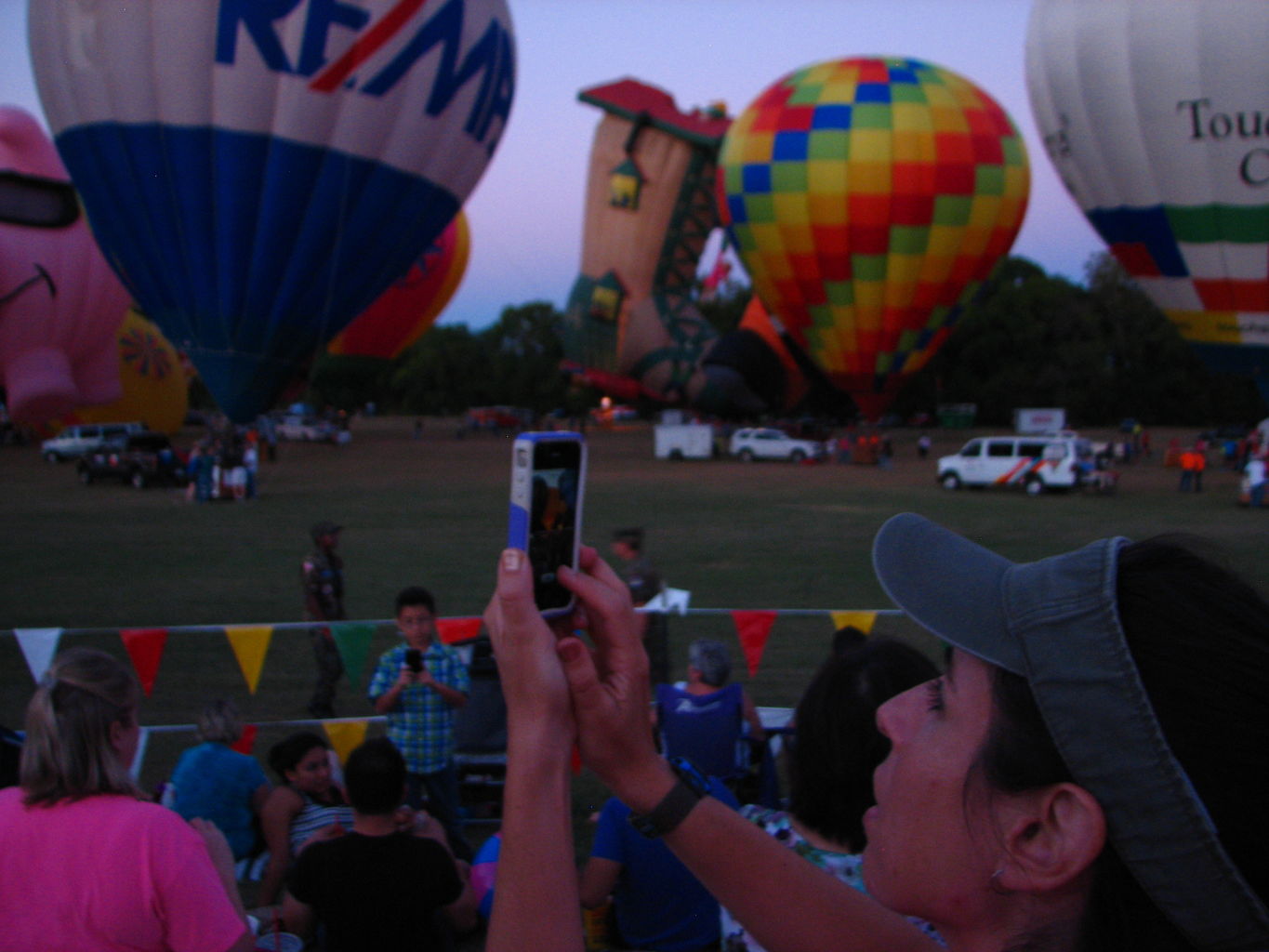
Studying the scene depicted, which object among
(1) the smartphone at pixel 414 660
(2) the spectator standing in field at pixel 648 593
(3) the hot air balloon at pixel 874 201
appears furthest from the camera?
(3) the hot air balloon at pixel 874 201

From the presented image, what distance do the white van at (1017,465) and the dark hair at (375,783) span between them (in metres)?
20.4

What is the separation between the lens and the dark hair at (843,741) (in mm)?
2283

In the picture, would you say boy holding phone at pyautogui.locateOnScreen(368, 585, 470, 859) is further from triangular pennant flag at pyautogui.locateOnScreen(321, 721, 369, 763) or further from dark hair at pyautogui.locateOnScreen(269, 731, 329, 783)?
triangular pennant flag at pyautogui.locateOnScreen(321, 721, 369, 763)

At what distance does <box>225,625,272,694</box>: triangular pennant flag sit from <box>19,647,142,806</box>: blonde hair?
3.65 metres

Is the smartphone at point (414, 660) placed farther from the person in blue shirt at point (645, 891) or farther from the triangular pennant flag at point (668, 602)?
the triangular pennant flag at point (668, 602)

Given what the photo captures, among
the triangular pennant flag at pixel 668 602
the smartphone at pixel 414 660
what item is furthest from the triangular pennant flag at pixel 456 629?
the smartphone at pixel 414 660

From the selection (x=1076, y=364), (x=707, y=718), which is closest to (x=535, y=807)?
(x=707, y=718)

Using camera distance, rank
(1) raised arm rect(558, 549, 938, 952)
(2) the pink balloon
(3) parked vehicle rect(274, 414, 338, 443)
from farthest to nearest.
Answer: (3) parked vehicle rect(274, 414, 338, 443) < (2) the pink balloon < (1) raised arm rect(558, 549, 938, 952)

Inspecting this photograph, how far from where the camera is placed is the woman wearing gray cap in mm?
895

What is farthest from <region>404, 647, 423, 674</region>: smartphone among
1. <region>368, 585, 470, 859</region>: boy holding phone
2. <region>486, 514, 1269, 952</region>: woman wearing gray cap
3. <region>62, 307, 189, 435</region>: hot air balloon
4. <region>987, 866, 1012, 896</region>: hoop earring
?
<region>62, 307, 189, 435</region>: hot air balloon

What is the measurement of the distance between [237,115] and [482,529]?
6516 millimetres

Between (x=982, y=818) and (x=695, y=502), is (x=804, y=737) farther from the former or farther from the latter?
(x=695, y=502)

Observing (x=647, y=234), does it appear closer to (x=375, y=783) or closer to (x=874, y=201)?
(x=874, y=201)

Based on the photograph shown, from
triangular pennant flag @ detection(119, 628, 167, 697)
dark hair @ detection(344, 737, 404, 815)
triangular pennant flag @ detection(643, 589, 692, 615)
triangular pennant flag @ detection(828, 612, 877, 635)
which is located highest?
dark hair @ detection(344, 737, 404, 815)
